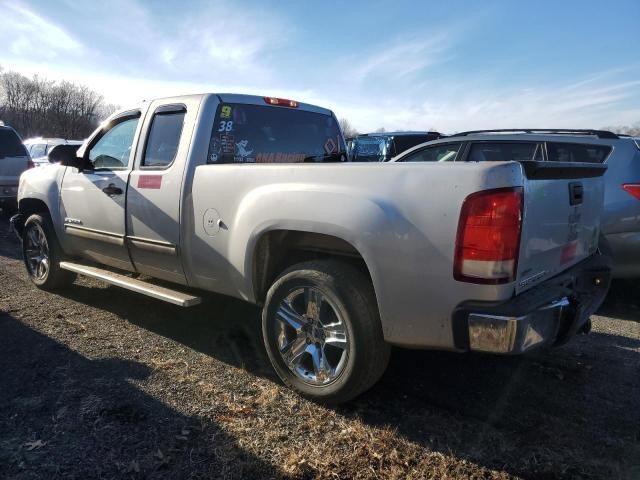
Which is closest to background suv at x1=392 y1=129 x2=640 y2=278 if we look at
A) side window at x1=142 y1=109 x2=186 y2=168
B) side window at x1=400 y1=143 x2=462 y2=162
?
side window at x1=400 y1=143 x2=462 y2=162

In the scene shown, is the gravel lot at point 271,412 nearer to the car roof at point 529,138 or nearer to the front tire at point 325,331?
the front tire at point 325,331

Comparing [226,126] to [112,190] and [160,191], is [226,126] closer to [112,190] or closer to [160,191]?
[160,191]

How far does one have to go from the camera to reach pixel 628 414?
10.0 ft

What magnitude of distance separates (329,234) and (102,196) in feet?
8.21

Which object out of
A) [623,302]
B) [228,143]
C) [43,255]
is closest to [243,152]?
[228,143]

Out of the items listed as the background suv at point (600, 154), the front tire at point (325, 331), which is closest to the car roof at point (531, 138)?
the background suv at point (600, 154)

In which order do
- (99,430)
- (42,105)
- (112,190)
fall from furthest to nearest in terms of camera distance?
(42,105), (112,190), (99,430)

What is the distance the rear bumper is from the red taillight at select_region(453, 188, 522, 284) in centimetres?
15

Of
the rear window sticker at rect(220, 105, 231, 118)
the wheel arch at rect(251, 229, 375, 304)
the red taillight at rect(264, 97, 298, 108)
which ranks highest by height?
the red taillight at rect(264, 97, 298, 108)

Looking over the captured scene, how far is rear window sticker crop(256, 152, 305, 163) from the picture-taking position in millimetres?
4103

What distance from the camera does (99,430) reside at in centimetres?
274

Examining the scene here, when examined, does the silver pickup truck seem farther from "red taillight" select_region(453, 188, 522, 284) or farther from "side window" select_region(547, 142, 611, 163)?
"side window" select_region(547, 142, 611, 163)

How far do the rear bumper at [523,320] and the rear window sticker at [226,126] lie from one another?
91.0 inches

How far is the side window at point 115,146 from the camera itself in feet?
14.4
